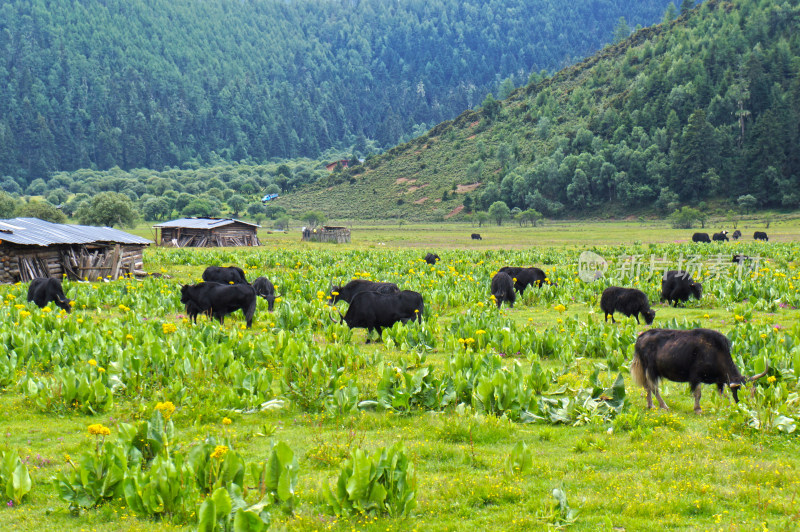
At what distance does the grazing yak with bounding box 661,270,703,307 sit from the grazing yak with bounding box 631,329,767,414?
1320 cm

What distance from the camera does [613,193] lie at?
108 m

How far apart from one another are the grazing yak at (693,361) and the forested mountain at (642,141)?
95.0m

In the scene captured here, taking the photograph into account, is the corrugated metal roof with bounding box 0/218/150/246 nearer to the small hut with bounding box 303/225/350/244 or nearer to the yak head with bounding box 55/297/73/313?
the yak head with bounding box 55/297/73/313

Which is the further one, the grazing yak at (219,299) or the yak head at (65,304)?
the yak head at (65,304)

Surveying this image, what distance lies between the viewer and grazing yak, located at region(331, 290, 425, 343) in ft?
52.9

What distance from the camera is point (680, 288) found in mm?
22156

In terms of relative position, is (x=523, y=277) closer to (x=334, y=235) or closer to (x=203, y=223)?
(x=334, y=235)

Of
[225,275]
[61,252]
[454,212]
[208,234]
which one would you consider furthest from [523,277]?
[454,212]

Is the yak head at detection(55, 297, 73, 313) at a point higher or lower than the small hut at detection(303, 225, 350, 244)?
lower

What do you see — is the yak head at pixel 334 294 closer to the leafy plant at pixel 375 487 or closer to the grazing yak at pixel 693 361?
the grazing yak at pixel 693 361

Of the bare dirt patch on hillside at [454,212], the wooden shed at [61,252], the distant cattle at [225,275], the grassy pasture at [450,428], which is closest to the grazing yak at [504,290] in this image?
the grassy pasture at [450,428]

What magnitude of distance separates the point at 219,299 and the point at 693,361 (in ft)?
41.0

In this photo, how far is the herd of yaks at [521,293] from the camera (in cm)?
946

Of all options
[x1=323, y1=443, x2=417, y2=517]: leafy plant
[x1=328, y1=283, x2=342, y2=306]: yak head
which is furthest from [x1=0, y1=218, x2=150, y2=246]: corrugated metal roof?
[x1=323, y1=443, x2=417, y2=517]: leafy plant
